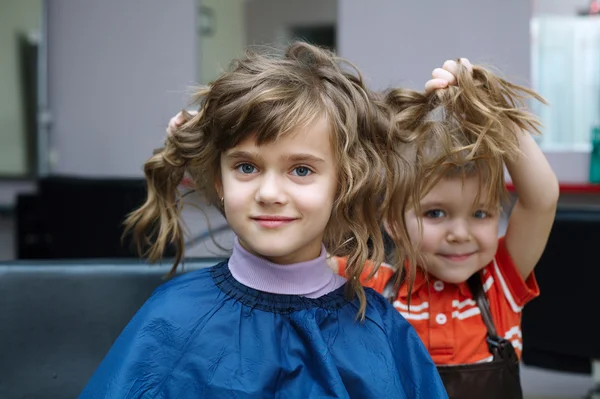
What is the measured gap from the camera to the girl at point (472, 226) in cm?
135

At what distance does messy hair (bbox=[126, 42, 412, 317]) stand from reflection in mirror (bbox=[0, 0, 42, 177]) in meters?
3.80

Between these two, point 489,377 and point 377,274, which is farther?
point 377,274

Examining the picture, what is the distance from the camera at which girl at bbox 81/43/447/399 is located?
1.15m

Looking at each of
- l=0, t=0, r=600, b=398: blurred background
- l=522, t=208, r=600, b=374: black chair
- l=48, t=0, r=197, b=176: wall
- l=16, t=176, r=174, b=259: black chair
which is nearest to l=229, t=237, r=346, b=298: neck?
l=0, t=0, r=600, b=398: blurred background

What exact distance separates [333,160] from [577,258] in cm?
150

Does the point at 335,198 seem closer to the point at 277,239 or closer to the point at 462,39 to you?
the point at 277,239

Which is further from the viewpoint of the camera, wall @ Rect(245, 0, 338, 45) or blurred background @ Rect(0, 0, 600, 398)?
wall @ Rect(245, 0, 338, 45)

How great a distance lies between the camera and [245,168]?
1210 millimetres

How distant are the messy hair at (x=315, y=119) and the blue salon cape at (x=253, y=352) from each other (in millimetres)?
76

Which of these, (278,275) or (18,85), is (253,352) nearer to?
(278,275)

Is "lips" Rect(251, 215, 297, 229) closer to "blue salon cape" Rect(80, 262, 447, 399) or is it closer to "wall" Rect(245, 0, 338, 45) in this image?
"blue salon cape" Rect(80, 262, 447, 399)

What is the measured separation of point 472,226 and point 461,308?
0.53ft

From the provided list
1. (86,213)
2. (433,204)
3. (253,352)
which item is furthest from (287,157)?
(86,213)

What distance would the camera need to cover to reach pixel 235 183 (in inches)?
46.9
